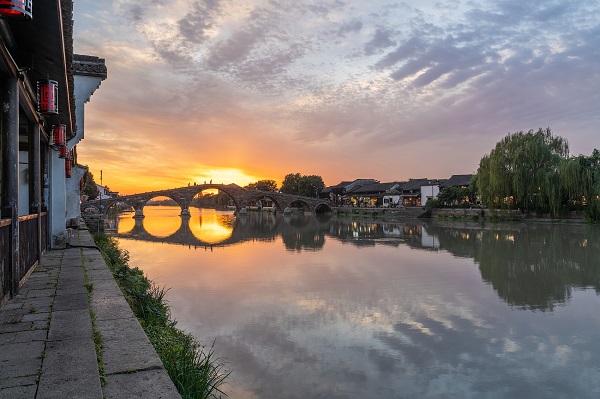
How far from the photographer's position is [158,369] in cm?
253

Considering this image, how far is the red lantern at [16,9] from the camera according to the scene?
243 centimetres

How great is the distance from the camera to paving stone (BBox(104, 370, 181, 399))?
7.18 ft

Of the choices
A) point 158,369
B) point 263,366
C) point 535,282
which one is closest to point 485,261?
point 535,282

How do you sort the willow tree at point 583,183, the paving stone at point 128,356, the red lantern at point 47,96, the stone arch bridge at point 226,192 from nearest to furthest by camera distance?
the paving stone at point 128,356
the red lantern at point 47,96
the willow tree at point 583,183
the stone arch bridge at point 226,192

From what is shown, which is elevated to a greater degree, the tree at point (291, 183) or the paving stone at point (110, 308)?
the tree at point (291, 183)

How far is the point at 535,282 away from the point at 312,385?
25.6 feet

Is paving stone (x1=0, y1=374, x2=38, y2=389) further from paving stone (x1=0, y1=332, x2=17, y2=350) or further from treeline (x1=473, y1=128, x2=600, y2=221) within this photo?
treeline (x1=473, y1=128, x2=600, y2=221)

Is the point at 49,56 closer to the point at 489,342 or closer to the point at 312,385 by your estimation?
the point at 312,385

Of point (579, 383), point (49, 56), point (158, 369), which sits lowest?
point (579, 383)

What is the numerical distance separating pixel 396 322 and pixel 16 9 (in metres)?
6.23

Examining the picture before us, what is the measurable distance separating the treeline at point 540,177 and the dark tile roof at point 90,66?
2625 cm

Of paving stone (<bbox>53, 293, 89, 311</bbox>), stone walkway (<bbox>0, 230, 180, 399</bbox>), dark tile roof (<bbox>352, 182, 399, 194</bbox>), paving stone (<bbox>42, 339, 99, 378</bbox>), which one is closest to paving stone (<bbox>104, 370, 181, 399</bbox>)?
stone walkway (<bbox>0, 230, 180, 399</bbox>)

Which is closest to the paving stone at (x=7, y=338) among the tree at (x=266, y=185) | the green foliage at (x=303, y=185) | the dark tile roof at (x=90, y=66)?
the dark tile roof at (x=90, y=66)

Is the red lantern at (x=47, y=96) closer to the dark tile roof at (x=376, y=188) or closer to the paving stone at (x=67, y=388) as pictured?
the paving stone at (x=67, y=388)
